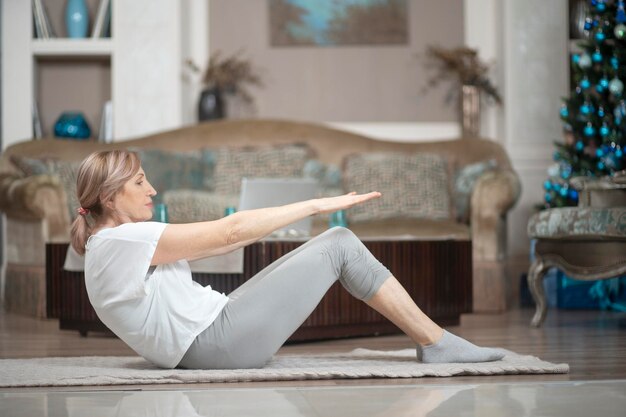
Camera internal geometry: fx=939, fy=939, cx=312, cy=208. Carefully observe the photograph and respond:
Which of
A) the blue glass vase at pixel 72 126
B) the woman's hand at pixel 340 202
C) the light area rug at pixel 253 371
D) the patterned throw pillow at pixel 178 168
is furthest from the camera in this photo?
the blue glass vase at pixel 72 126

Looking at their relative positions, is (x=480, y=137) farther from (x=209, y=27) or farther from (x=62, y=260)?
(x=62, y=260)

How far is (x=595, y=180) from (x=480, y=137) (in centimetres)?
169

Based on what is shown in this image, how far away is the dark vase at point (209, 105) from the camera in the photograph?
236 inches

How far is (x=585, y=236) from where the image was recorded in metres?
3.95

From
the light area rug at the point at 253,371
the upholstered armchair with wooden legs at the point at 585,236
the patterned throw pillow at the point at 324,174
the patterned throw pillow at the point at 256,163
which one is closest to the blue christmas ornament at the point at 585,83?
the upholstered armchair with wooden legs at the point at 585,236

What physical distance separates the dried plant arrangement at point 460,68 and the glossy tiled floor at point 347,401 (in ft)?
12.8

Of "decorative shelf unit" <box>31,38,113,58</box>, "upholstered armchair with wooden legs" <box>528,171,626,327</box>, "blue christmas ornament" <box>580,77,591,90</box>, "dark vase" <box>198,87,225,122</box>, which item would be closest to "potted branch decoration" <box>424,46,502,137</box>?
"blue christmas ornament" <box>580,77,591,90</box>

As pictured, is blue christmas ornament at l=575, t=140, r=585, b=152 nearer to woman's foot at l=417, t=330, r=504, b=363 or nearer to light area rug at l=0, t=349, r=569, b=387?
light area rug at l=0, t=349, r=569, b=387

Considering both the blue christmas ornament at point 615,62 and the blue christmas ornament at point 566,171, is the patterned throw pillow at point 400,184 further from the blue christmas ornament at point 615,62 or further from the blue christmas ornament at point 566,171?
the blue christmas ornament at point 615,62

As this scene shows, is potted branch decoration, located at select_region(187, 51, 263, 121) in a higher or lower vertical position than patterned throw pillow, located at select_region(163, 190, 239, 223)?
higher

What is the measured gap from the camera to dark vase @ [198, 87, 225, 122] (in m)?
6.00

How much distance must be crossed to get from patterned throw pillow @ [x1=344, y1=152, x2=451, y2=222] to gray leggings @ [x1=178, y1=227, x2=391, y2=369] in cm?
286

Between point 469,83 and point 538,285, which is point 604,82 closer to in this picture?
point 469,83

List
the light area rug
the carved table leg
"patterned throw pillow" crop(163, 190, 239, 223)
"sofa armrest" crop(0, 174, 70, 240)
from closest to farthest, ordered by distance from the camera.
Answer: the light area rug, the carved table leg, "sofa armrest" crop(0, 174, 70, 240), "patterned throw pillow" crop(163, 190, 239, 223)
